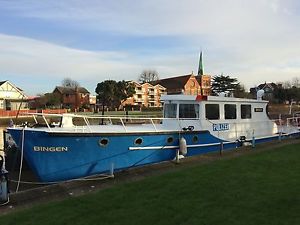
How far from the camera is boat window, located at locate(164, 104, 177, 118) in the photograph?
14867 mm

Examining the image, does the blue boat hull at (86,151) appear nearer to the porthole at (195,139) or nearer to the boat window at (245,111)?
the porthole at (195,139)

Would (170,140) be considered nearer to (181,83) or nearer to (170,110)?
(170,110)

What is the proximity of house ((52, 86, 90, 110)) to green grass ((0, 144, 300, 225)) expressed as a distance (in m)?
88.1

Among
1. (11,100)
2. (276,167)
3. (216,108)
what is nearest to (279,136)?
(216,108)

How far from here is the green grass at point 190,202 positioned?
666cm

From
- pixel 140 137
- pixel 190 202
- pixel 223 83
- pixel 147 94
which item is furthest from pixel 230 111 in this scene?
pixel 147 94

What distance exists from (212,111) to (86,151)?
Result: 612 centimetres

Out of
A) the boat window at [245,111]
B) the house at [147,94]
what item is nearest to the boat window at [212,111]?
the boat window at [245,111]

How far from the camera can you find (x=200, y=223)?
6336 millimetres

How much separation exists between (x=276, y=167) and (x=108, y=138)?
5421 mm

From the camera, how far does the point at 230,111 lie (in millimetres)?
15766

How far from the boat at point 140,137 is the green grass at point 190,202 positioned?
2265mm

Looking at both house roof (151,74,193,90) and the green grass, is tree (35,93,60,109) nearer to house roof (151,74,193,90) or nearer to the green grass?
house roof (151,74,193,90)

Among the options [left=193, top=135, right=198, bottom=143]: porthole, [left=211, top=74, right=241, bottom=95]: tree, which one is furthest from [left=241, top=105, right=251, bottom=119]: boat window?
[left=211, top=74, right=241, bottom=95]: tree
